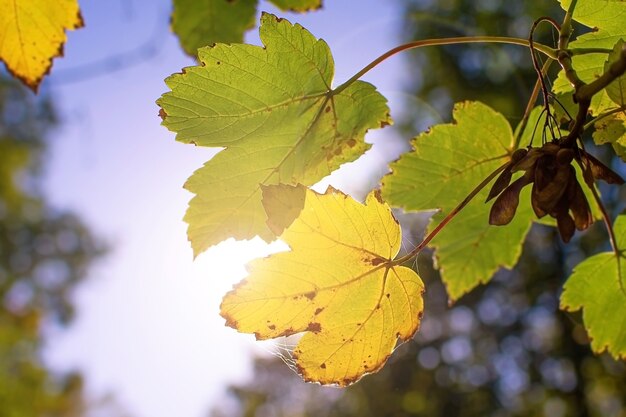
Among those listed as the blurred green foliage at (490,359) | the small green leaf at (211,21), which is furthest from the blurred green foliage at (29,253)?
the small green leaf at (211,21)

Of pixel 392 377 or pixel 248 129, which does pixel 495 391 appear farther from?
pixel 248 129

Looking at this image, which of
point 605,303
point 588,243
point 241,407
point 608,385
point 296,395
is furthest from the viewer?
point 241,407

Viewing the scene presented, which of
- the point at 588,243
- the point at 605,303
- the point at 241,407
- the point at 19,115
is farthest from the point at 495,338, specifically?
the point at 19,115

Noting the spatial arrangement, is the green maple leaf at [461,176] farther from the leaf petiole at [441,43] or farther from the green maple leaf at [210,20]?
the green maple leaf at [210,20]

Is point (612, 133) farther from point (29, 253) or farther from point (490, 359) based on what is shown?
point (29, 253)

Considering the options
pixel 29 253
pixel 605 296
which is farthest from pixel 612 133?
pixel 29 253

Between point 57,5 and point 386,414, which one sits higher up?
point 57,5
